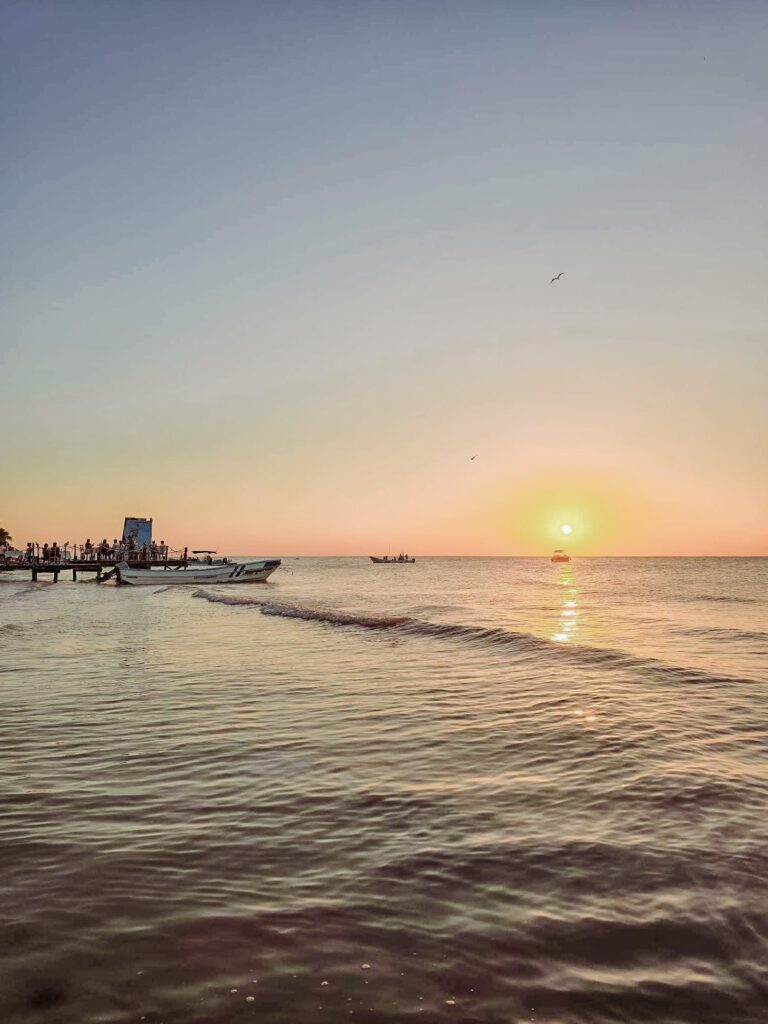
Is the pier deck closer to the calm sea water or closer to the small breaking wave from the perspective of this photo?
the small breaking wave

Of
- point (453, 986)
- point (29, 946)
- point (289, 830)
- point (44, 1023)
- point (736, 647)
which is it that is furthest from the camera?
point (736, 647)

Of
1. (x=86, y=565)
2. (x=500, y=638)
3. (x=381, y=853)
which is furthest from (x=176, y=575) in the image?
(x=381, y=853)

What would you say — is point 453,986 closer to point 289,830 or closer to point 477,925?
point 477,925

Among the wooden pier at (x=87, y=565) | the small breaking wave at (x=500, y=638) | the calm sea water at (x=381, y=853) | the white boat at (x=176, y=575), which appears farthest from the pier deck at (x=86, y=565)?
the calm sea water at (x=381, y=853)

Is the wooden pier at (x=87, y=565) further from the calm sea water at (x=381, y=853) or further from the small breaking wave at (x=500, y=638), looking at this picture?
the calm sea water at (x=381, y=853)

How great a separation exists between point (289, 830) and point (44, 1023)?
3072 mm

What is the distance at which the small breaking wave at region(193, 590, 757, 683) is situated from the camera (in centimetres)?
1826

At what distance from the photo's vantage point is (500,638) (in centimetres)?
2528

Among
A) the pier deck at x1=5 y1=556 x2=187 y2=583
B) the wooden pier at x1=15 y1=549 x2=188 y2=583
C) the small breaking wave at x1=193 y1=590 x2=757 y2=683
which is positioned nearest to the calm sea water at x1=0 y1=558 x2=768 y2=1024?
the small breaking wave at x1=193 y1=590 x2=757 y2=683

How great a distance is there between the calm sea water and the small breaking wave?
3060 millimetres

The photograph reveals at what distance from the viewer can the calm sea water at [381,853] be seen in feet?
13.6

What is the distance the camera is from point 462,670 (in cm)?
1770

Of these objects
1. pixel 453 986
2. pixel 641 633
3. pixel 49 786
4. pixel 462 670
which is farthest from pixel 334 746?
pixel 641 633

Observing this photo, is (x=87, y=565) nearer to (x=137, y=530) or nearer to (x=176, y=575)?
(x=137, y=530)
